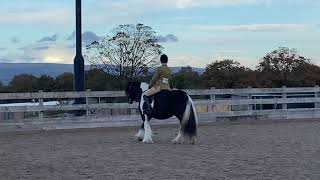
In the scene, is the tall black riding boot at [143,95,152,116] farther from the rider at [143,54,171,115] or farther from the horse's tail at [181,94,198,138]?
the horse's tail at [181,94,198,138]

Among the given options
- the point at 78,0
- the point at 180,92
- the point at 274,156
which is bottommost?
the point at 274,156

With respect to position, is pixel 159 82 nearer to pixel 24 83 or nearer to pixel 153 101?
pixel 153 101

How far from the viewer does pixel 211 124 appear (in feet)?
68.6

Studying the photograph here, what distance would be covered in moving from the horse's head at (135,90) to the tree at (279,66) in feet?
111

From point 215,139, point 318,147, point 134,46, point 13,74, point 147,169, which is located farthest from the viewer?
point 13,74

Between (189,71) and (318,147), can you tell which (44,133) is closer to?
(318,147)

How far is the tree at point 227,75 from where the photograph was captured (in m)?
46.7

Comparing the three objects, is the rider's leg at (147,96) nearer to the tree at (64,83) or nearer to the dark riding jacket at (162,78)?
the dark riding jacket at (162,78)

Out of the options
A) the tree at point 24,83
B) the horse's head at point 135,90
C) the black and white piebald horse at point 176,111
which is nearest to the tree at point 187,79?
the tree at point 24,83

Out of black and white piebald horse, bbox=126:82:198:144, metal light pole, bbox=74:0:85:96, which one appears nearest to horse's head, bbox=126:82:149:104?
black and white piebald horse, bbox=126:82:198:144

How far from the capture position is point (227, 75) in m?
48.1

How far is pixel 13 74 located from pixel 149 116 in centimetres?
3162

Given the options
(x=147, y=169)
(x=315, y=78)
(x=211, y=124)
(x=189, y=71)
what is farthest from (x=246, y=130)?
(x=315, y=78)

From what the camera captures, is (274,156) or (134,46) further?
(134,46)
